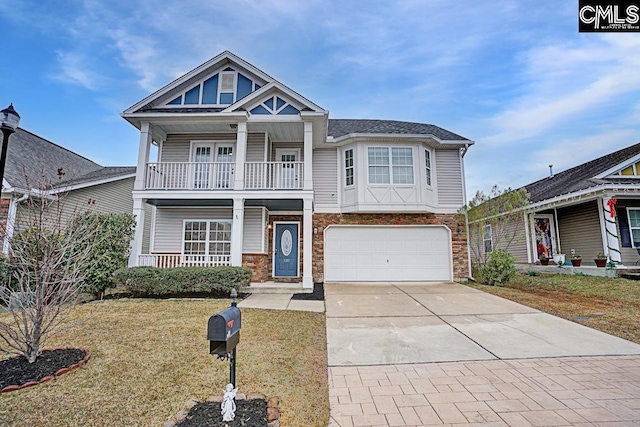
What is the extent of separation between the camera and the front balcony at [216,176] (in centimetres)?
1095

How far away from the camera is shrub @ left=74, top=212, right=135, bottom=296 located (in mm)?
8422

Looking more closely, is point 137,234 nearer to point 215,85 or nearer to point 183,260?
point 183,260

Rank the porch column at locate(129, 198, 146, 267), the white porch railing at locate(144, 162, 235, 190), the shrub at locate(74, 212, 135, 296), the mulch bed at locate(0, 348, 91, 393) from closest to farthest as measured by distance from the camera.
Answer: the mulch bed at locate(0, 348, 91, 393) → the shrub at locate(74, 212, 135, 296) → the porch column at locate(129, 198, 146, 267) → the white porch railing at locate(144, 162, 235, 190)

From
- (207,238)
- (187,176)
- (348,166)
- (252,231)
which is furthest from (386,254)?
(187,176)

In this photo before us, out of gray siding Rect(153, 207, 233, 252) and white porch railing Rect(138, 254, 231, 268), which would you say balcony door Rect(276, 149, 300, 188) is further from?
white porch railing Rect(138, 254, 231, 268)

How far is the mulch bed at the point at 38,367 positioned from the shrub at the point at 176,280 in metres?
4.52

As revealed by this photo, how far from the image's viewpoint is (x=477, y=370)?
12.9ft

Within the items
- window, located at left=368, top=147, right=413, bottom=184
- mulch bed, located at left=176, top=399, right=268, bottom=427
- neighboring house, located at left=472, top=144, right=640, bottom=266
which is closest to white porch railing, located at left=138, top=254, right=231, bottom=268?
window, located at left=368, top=147, right=413, bottom=184

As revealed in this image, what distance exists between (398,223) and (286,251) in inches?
185

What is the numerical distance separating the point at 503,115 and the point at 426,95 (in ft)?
15.0

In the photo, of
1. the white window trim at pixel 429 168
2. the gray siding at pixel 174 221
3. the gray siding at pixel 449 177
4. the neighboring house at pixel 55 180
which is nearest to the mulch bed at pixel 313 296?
the gray siding at pixel 174 221

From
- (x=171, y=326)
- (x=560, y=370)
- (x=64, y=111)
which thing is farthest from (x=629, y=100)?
(x=64, y=111)

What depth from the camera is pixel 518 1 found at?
923 centimetres

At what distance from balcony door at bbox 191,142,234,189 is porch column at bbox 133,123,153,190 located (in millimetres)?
1637
